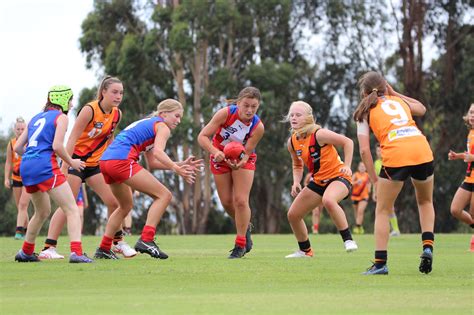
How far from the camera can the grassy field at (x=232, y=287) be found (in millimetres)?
8266

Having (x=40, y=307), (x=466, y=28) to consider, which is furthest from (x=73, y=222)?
(x=466, y=28)

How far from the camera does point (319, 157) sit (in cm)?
1434

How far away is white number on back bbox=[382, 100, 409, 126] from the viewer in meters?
11.0

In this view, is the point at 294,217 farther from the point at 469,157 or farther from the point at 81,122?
the point at 469,157

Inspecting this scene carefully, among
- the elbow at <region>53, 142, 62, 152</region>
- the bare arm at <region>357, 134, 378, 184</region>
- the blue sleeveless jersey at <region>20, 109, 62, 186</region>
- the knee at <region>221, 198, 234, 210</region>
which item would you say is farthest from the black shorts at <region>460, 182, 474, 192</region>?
the elbow at <region>53, 142, 62, 152</region>

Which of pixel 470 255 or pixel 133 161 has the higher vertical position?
pixel 133 161

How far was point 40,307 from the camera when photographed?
329 inches

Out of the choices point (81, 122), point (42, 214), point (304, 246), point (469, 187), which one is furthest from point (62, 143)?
point (469, 187)

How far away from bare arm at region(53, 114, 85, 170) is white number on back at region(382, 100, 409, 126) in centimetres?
377

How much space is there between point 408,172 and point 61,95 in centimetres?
449

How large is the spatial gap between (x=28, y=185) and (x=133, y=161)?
136cm

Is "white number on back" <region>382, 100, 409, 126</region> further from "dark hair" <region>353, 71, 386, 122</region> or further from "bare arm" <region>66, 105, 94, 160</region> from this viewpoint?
"bare arm" <region>66, 105, 94, 160</region>

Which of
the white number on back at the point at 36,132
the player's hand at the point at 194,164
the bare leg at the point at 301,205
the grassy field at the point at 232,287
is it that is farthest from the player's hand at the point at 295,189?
the white number on back at the point at 36,132

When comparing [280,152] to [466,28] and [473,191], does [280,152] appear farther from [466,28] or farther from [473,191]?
[473,191]
